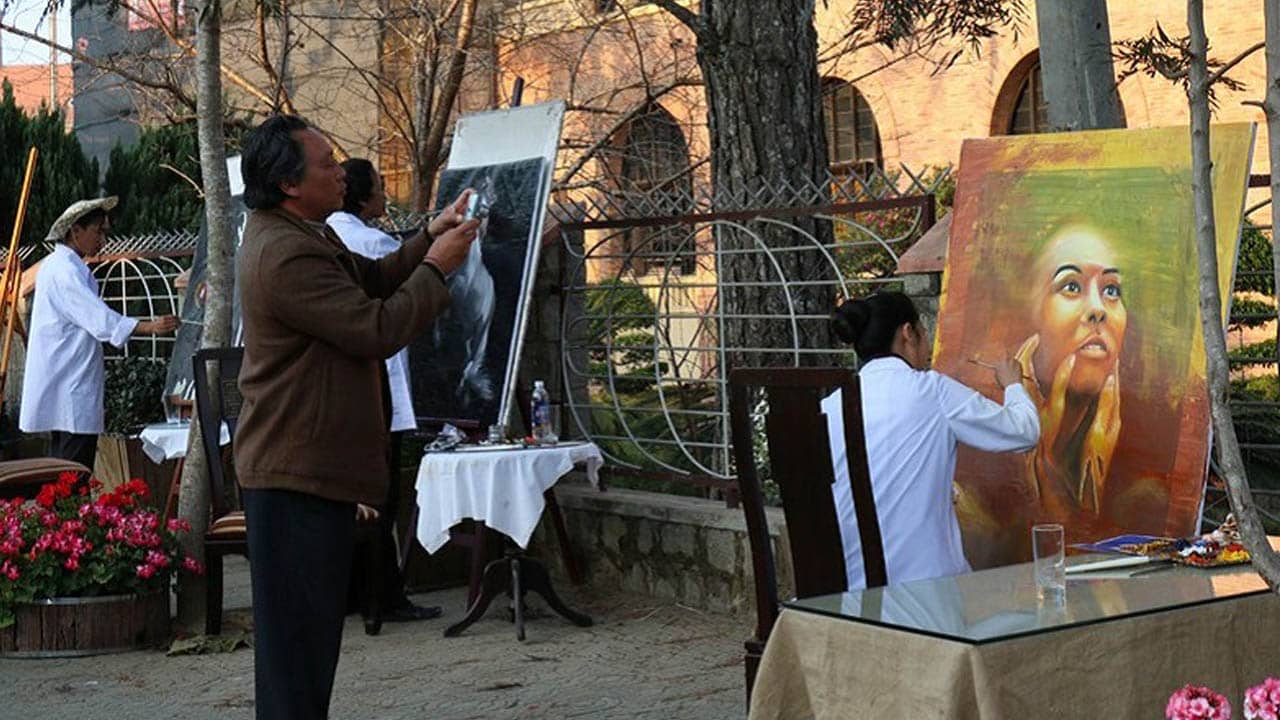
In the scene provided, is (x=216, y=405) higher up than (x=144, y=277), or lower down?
lower down

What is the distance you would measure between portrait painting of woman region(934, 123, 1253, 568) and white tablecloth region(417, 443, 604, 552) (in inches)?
82.4

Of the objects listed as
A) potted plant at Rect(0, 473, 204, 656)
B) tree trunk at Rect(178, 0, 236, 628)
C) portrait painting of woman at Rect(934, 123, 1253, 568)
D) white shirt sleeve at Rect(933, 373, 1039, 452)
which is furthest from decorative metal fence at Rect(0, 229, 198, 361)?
white shirt sleeve at Rect(933, 373, 1039, 452)

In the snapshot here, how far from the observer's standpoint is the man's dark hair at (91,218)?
8.64m

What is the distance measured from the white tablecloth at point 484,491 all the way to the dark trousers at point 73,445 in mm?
2535

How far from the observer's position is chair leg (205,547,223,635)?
25.0 ft

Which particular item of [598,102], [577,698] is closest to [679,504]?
[577,698]

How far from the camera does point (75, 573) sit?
7.32 metres

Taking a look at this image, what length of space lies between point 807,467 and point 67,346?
217 inches

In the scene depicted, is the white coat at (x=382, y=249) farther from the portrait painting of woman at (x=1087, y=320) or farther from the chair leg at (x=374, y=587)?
the portrait painting of woman at (x=1087, y=320)

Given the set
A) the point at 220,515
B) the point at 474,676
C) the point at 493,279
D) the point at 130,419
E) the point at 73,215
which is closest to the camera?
the point at 474,676

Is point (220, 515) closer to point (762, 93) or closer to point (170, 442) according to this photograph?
point (170, 442)

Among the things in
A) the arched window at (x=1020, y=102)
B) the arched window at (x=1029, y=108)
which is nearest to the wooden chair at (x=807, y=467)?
the arched window at (x=1020, y=102)

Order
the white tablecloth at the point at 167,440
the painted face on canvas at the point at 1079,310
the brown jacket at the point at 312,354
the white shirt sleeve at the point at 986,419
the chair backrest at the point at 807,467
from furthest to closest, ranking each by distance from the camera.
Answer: the white tablecloth at the point at 167,440 → the painted face on canvas at the point at 1079,310 → the white shirt sleeve at the point at 986,419 → the chair backrest at the point at 807,467 → the brown jacket at the point at 312,354

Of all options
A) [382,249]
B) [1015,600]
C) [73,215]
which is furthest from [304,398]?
[73,215]
